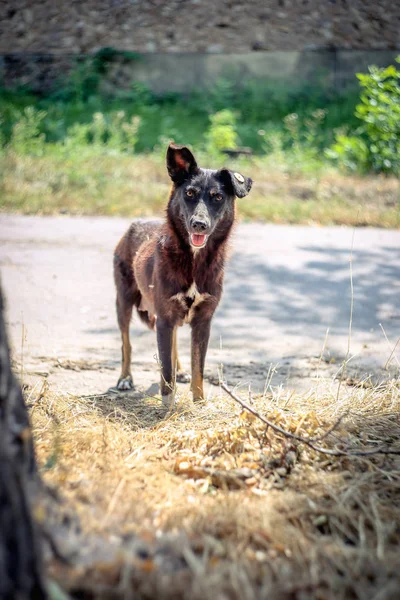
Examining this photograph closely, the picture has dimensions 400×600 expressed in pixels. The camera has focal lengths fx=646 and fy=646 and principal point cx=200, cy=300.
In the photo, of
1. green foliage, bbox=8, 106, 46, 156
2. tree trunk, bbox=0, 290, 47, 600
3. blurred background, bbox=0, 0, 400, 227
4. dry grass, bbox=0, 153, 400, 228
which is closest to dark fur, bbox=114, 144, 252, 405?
tree trunk, bbox=0, 290, 47, 600

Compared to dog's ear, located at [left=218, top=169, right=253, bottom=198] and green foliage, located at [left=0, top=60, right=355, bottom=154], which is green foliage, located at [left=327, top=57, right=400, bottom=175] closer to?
green foliage, located at [left=0, top=60, right=355, bottom=154]

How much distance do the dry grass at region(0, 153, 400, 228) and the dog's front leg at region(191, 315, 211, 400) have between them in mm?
5397

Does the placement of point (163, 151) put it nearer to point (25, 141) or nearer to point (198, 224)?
point (25, 141)

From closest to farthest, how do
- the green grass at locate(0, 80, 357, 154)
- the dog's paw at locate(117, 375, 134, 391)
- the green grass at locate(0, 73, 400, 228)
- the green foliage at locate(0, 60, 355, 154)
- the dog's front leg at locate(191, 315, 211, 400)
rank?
the dog's front leg at locate(191, 315, 211, 400)
the dog's paw at locate(117, 375, 134, 391)
the green grass at locate(0, 73, 400, 228)
the green grass at locate(0, 80, 357, 154)
the green foliage at locate(0, 60, 355, 154)

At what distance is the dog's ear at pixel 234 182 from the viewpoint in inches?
162

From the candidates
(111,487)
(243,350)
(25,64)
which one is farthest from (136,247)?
(25,64)

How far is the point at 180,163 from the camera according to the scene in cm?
415

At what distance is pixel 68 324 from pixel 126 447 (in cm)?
294

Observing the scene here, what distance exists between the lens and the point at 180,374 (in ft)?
16.5

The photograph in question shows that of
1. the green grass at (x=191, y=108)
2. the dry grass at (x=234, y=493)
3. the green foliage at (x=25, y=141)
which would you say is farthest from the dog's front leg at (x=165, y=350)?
the green grass at (x=191, y=108)

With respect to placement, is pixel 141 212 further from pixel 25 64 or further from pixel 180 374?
pixel 25 64

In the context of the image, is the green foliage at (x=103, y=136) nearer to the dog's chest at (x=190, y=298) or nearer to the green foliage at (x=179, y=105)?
the green foliage at (x=179, y=105)

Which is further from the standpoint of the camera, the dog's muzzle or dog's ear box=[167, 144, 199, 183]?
dog's ear box=[167, 144, 199, 183]

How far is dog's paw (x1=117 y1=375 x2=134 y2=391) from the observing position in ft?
15.3
